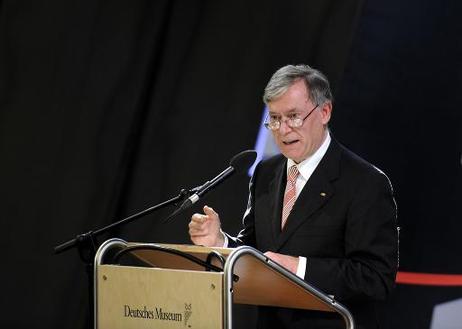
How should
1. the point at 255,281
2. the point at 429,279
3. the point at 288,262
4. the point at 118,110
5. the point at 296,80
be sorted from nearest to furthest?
the point at 255,281 → the point at 288,262 → the point at 296,80 → the point at 429,279 → the point at 118,110

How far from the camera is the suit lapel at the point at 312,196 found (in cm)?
266

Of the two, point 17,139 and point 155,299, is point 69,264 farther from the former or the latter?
point 155,299

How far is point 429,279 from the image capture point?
3.81 m

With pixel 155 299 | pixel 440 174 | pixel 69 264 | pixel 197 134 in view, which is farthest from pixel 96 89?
pixel 155 299

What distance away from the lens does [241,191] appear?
420 cm

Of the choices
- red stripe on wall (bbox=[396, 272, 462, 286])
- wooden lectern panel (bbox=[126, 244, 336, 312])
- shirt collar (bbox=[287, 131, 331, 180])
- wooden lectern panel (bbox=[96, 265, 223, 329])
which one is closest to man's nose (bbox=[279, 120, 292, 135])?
shirt collar (bbox=[287, 131, 331, 180])

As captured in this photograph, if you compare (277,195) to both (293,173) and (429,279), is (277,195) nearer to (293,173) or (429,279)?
(293,173)

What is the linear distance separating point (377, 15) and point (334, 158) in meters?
1.38

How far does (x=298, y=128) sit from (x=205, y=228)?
0.50 meters

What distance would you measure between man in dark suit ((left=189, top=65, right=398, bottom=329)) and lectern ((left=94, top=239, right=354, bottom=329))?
0.55ft

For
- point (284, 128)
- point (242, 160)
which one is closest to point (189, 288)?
point (242, 160)

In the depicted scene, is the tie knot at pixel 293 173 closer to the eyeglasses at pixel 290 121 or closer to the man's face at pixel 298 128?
the man's face at pixel 298 128

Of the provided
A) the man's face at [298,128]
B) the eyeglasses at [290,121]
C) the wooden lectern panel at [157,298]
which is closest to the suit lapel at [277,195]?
the man's face at [298,128]

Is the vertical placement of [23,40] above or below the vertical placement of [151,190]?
above
